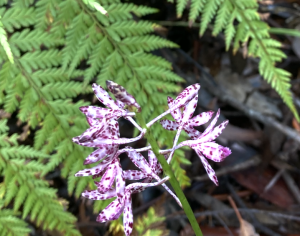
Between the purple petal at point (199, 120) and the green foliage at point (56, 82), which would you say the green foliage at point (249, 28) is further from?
the purple petal at point (199, 120)

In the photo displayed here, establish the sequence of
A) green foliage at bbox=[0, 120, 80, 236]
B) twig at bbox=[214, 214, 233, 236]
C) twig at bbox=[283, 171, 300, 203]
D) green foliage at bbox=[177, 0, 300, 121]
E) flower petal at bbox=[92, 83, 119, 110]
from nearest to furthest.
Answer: flower petal at bbox=[92, 83, 119, 110] < green foliage at bbox=[0, 120, 80, 236] < green foliage at bbox=[177, 0, 300, 121] < twig at bbox=[214, 214, 233, 236] < twig at bbox=[283, 171, 300, 203]

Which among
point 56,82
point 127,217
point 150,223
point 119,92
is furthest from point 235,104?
point 119,92

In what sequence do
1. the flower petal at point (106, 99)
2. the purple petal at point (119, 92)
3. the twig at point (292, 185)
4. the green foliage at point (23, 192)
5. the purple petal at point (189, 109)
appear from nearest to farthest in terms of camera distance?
the purple petal at point (119, 92) < the flower petal at point (106, 99) < the purple petal at point (189, 109) < the green foliage at point (23, 192) < the twig at point (292, 185)

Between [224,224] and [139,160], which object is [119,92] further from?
[224,224]

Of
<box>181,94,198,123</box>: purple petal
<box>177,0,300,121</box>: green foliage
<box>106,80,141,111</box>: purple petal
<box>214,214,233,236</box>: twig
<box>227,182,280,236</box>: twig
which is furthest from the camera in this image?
<box>227,182,280,236</box>: twig

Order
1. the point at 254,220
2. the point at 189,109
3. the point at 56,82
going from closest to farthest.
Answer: the point at 189,109 → the point at 56,82 → the point at 254,220

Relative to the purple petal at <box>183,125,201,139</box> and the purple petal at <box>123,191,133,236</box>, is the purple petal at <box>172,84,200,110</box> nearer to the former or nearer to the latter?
the purple petal at <box>183,125,201,139</box>

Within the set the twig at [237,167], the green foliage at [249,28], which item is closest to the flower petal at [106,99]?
the green foliage at [249,28]

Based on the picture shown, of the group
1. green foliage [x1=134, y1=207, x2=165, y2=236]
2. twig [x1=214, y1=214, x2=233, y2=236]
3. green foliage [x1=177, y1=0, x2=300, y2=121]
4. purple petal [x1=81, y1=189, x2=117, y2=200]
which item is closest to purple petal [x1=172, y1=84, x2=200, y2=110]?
purple petal [x1=81, y1=189, x2=117, y2=200]
